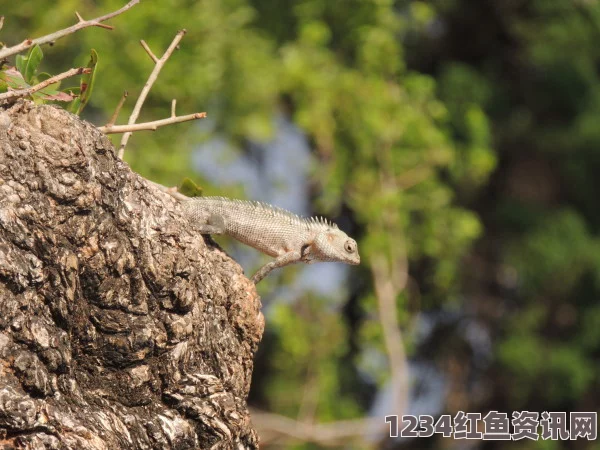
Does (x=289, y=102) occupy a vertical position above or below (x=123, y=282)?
above

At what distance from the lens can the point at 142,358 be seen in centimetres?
363

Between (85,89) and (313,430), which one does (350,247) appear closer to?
(85,89)

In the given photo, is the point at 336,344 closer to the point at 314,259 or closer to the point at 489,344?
the point at 489,344

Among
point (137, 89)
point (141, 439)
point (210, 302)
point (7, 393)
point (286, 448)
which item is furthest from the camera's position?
point (286, 448)

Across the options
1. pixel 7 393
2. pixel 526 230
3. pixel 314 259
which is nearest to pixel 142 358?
pixel 7 393

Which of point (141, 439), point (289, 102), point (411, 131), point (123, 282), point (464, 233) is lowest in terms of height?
point (141, 439)

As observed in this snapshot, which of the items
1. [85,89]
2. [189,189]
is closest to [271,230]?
[189,189]

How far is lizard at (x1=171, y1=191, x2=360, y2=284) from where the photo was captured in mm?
4742

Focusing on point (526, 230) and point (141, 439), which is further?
point (526, 230)

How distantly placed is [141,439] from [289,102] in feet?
36.8

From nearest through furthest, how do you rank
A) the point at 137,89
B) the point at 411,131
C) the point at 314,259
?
the point at 314,259 → the point at 137,89 → the point at 411,131

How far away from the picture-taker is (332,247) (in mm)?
6094

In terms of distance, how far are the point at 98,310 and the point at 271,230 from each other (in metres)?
2.00

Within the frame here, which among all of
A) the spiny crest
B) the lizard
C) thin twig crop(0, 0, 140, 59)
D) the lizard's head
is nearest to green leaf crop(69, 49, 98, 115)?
thin twig crop(0, 0, 140, 59)
